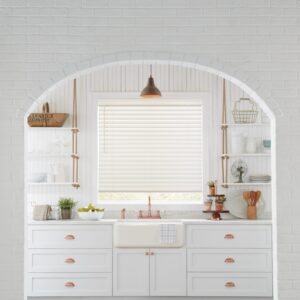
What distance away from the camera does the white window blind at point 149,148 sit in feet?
25.0

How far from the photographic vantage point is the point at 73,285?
22.6 feet

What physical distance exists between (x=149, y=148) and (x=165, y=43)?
2.67 m

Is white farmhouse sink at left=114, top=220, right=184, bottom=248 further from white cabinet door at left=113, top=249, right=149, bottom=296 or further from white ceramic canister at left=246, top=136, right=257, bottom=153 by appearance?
white ceramic canister at left=246, top=136, right=257, bottom=153

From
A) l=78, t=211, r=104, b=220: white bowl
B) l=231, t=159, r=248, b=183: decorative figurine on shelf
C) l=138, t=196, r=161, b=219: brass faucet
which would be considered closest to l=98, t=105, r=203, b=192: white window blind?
l=138, t=196, r=161, b=219: brass faucet

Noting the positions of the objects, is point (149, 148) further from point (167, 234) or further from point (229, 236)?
point (229, 236)

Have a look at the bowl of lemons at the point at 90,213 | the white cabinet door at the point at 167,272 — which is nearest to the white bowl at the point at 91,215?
the bowl of lemons at the point at 90,213

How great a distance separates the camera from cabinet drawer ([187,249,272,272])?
6852mm

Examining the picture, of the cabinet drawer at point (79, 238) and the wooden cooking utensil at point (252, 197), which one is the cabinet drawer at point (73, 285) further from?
the wooden cooking utensil at point (252, 197)

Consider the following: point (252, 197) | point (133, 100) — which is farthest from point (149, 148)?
point (252, 197)

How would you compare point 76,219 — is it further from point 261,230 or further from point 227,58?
point 227,58

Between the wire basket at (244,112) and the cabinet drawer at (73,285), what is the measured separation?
8.02 feet

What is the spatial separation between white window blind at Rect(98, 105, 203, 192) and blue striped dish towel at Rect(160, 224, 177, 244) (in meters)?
0.85

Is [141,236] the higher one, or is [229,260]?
[141,236]

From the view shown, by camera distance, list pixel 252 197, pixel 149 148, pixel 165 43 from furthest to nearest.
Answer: pixel 149 148 → pixel 252 197 → pixel 165 43
